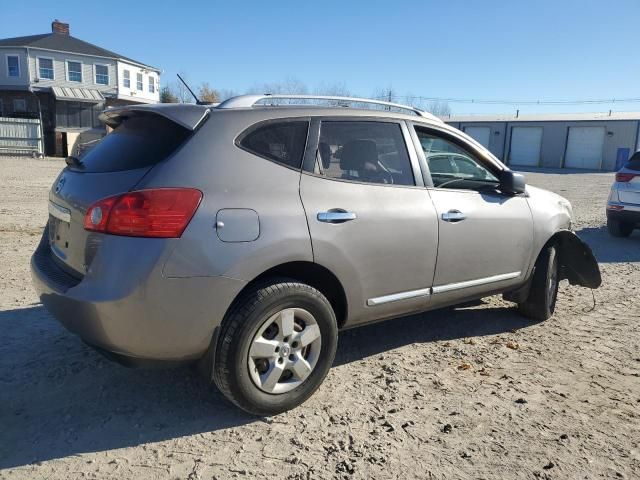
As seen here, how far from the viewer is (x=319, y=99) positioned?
3.79 metres

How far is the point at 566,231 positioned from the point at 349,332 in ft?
7.65

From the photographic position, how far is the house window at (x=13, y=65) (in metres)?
38.0

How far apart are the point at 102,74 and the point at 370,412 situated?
141 ft

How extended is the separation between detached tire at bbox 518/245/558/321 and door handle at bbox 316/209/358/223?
242cm

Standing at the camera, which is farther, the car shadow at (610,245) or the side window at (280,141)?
the car shadow at (610,245)

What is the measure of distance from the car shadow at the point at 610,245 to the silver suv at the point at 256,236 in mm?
5322

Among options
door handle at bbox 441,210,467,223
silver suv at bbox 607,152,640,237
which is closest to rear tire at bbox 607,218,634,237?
silver suv at bbox 607,152,640,237

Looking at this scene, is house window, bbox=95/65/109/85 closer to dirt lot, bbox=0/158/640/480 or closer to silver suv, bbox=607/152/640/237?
silver suv, bbox=607/152/640/237

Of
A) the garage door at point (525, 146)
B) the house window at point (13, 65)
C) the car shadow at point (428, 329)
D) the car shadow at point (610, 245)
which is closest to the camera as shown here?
the car shadow at point (428, 329)

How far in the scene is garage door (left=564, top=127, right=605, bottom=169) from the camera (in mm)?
39125

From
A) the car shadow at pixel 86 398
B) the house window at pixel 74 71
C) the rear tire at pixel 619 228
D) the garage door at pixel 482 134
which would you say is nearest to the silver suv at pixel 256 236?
the car shadow at pixel 86 398

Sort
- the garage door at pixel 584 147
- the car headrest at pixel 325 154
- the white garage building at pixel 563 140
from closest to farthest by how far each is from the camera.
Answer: the car headrest at pixel 325 154, the white garage building at pixel 563 140, the garage door at pixel 584 147

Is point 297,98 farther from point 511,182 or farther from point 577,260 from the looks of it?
point 577,260

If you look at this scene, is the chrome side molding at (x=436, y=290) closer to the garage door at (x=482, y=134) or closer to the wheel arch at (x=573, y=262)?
the wheel arch at (x=573, y=262)
